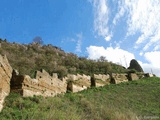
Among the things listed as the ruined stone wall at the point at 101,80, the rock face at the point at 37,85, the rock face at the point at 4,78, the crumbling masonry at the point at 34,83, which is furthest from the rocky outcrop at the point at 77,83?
the rock face at the point at 4,78

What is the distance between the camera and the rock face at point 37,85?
13.4 m

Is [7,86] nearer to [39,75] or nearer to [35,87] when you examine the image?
[35,87]

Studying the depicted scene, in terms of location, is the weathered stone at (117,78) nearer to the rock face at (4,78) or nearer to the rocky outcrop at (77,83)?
the rocky outcrop at (77,83)

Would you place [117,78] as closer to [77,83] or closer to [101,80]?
[101,80]

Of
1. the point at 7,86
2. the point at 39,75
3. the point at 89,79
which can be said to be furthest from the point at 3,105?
the point at 89,79

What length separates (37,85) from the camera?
49.3 ft

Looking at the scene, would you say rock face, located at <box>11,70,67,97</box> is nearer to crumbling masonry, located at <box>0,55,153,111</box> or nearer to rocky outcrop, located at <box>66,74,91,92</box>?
crumbling masonry, located at <box>0,55,153,111</box>

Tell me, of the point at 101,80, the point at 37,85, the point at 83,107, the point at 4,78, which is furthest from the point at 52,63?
the point at 4,78

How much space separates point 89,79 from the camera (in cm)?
2744

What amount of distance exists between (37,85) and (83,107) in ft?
10.8

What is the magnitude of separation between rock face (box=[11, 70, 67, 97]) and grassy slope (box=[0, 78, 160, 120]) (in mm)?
643

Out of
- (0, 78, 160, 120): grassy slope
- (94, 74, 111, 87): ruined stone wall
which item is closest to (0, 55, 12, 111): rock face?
(0, 78, 160, 120): grassy slope

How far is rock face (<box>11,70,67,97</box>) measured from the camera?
1345 centimetres

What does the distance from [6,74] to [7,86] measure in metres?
0.66
